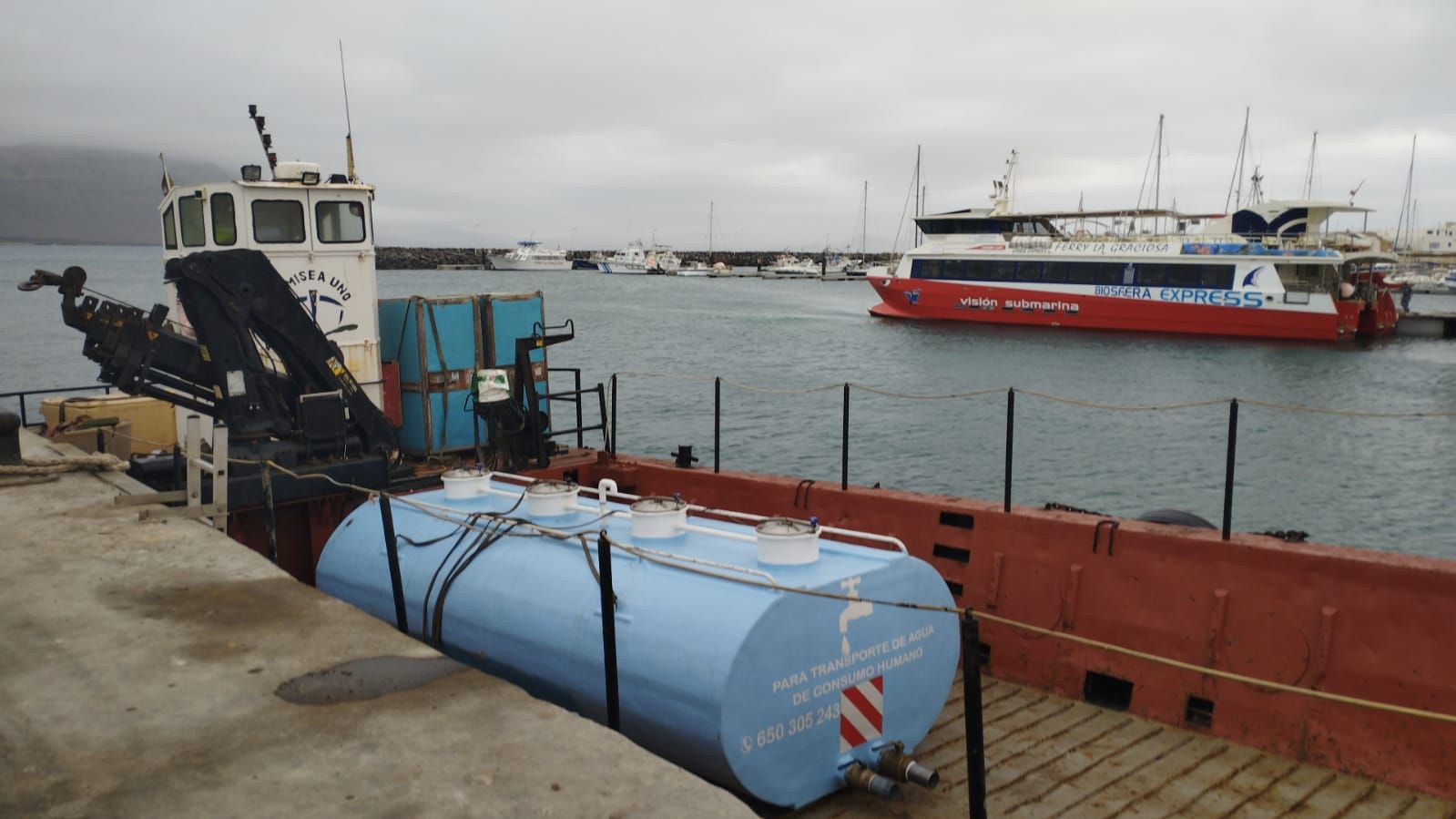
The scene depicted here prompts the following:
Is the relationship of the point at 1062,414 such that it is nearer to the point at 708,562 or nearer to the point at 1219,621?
the point at 1219,621

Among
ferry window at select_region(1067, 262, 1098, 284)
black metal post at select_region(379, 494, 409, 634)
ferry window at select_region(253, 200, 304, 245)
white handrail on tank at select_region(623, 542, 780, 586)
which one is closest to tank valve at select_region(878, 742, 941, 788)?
white handrail on tank at select_region(623, 542, 780, 586)

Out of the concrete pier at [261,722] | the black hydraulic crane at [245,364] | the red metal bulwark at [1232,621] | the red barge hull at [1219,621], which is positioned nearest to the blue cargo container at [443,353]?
the black hydraulic crane at [245,364]

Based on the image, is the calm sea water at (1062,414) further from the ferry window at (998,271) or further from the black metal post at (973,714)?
the black metal post at (973,714)

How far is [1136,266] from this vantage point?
59719 millimetres

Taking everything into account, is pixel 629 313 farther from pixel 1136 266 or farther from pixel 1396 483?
pixel 1396 483

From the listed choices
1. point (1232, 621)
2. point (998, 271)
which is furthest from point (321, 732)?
point (998, 271)

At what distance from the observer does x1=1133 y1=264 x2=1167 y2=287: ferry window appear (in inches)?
2323

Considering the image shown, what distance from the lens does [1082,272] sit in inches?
2438

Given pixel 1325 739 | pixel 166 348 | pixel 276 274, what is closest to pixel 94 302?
pixel 166 348

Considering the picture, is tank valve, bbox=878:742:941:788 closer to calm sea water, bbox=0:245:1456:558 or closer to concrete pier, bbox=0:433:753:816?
concrete pier, bbox=0:433:753:816

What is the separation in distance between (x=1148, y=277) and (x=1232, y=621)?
186ft

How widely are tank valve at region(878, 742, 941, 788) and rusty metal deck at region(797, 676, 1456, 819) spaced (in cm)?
34

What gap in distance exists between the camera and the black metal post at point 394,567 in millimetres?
7215

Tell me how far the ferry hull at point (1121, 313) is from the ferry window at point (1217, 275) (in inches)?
50.7
